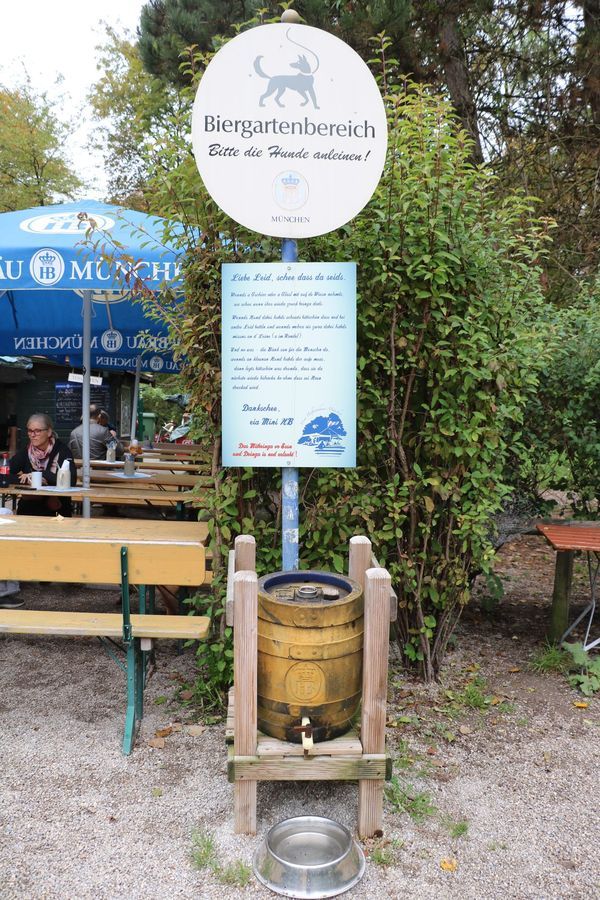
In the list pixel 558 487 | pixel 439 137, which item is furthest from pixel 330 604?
pixel 558 487

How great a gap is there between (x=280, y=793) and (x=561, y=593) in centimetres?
236

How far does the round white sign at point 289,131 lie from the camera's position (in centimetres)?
290

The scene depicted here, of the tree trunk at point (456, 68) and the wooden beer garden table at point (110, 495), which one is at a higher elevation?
the tree trunk at point (456, 68)

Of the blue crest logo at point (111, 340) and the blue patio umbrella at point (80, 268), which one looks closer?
the blue patio umbrella at point (80, 268)

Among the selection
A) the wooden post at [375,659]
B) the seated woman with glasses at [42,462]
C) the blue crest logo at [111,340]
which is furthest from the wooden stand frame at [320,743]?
the blue crest logo at [111,340]

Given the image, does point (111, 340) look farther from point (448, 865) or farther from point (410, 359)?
point (448, 865)

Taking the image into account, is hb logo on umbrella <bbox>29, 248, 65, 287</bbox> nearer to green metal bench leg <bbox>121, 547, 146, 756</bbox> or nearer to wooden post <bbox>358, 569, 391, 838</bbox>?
green metal bench leg <bbox>121, 547, 146, 756</bbox>

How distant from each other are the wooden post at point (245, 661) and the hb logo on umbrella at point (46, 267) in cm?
262

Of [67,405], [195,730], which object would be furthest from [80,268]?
[67,405]

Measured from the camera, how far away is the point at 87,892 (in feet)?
7.47

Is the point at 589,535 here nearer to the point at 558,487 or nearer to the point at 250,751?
the point at 558,487

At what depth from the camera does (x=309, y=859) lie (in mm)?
2393

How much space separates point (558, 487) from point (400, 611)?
167cm

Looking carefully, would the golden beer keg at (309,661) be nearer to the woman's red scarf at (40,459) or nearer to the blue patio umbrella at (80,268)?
the blue patio umbrella at (80,268)
